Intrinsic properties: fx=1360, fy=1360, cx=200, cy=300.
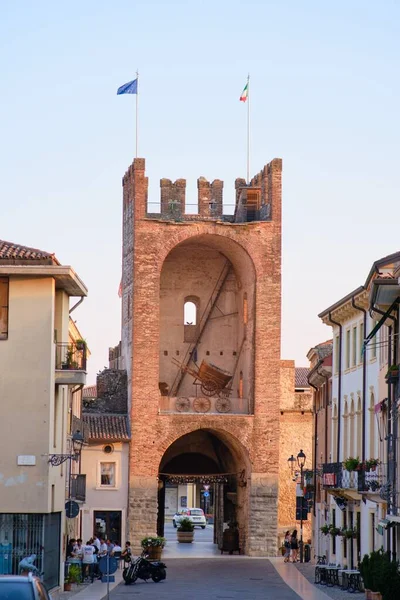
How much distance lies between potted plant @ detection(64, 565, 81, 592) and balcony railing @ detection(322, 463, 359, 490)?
361 inches

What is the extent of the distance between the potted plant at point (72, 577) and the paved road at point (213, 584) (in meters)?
1.30

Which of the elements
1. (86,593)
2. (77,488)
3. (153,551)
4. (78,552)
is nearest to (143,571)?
(78,552)

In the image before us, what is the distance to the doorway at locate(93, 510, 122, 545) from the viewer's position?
2527 inches

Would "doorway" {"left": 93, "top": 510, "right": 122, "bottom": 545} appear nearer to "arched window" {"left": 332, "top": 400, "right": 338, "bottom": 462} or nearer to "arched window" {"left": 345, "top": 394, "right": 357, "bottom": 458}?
"arched window" {"left": 332, "top": 400, "right": 338, "bottom": 462}

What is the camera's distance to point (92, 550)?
4641 centimetres

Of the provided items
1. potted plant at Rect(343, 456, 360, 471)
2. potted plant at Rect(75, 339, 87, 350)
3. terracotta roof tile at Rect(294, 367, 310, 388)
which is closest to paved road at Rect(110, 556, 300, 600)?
potted plant at Rect(343, 456, 360, 471)

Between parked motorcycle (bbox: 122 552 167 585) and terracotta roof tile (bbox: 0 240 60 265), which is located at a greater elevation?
terracotta roof tile (bbox: 0 240 60 265)

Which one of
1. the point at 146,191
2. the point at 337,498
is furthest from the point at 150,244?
the point at 337,498

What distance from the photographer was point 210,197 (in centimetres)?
6931

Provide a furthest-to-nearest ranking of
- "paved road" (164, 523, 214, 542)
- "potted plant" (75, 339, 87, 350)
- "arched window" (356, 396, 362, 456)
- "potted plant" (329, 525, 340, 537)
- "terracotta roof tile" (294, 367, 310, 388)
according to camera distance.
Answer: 1. "terracotta roof tile" (294, 367, 310, 388)
2. "paved road" (164, 523, 214, 542)
3. "potted plant" (329, 525, 340, 537)
4. "arched window" (356, 396, 362, 456)
5. "potted plant" (75, 339, 87, 350)

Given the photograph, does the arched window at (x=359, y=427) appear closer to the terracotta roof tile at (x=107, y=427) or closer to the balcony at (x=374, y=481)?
the balcony at (x=374, y=481)

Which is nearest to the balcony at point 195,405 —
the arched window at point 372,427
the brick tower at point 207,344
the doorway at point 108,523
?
the brick tower at point 207,344

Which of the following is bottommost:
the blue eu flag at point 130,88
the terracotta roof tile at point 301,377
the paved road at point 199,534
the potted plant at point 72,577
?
the paved road at point 199,534

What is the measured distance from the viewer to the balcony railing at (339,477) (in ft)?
144
